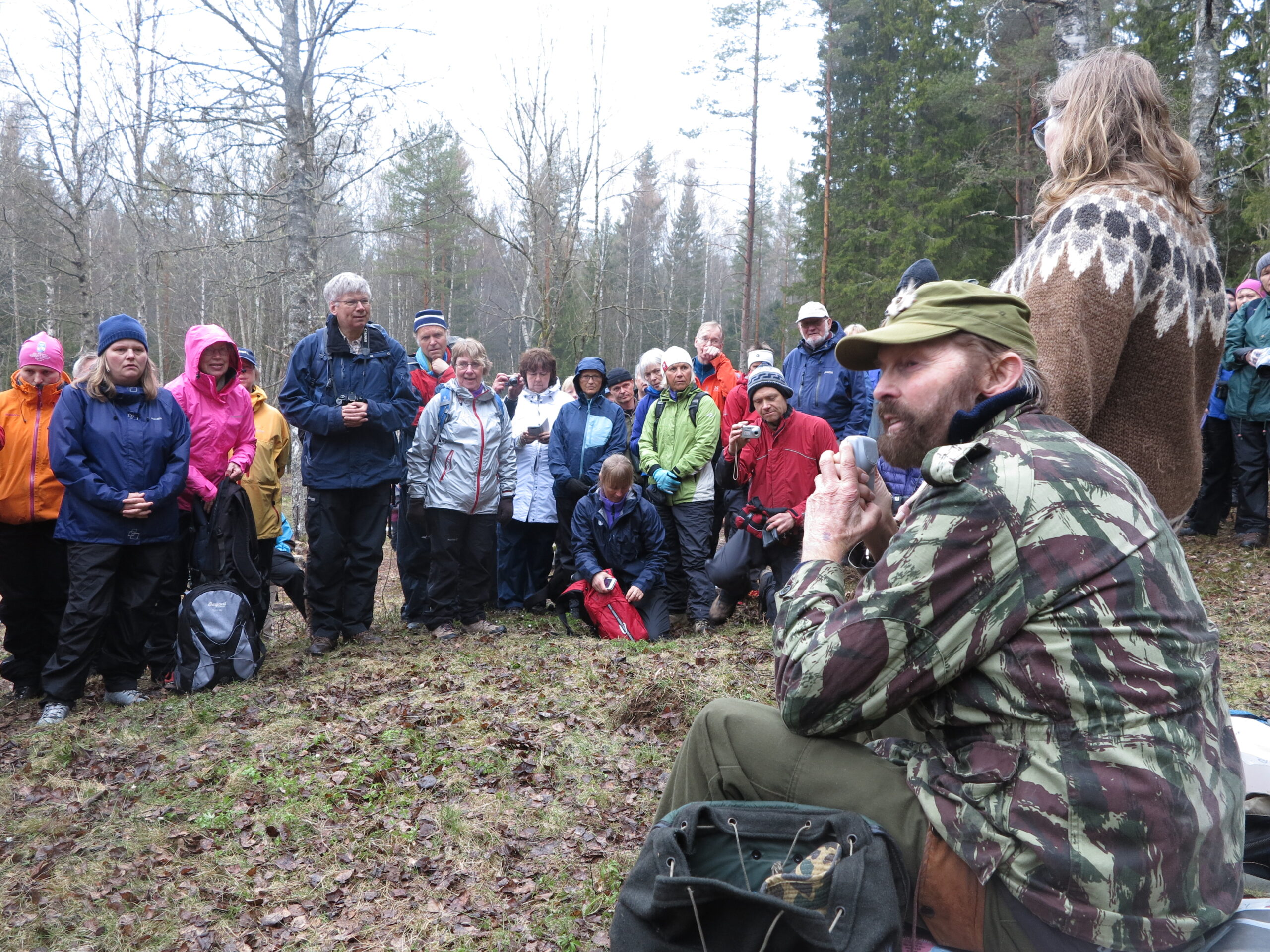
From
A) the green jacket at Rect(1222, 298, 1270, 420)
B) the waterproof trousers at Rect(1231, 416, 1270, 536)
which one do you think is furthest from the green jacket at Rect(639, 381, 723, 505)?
the waterproof trousers at Rect(1231, 416, 1270, 536)

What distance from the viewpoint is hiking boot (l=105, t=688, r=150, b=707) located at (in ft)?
17.8

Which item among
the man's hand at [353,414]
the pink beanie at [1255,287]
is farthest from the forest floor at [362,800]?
the pink beanie at [1255,287]

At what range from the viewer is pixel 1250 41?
14961 millimetres

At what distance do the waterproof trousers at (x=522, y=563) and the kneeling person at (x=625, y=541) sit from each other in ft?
2.81

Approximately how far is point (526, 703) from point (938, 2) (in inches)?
828

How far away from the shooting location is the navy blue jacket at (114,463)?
516 cm

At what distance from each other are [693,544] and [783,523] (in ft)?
3.20

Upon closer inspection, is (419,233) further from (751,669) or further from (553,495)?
(751,669)

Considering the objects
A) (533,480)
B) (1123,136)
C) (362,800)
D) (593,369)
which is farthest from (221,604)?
(1123,136)

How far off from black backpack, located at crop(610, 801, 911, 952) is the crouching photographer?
500 cm

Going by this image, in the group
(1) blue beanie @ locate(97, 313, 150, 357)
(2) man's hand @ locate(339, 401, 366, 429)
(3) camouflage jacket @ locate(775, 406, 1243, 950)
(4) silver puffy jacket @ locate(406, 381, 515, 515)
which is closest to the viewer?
(3) camouflage jacket @ locate(775, 406, 1243, 950)

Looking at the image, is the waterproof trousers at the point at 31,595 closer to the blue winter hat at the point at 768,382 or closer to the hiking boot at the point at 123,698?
the hiking boot at the point at 123,698

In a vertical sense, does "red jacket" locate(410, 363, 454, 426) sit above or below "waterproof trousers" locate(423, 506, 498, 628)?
above

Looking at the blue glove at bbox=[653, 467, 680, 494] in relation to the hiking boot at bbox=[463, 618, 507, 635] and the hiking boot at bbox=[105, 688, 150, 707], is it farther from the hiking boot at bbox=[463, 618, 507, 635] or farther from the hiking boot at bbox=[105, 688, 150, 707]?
the hiking boot at bbox=[105, 688, 150, 707]
